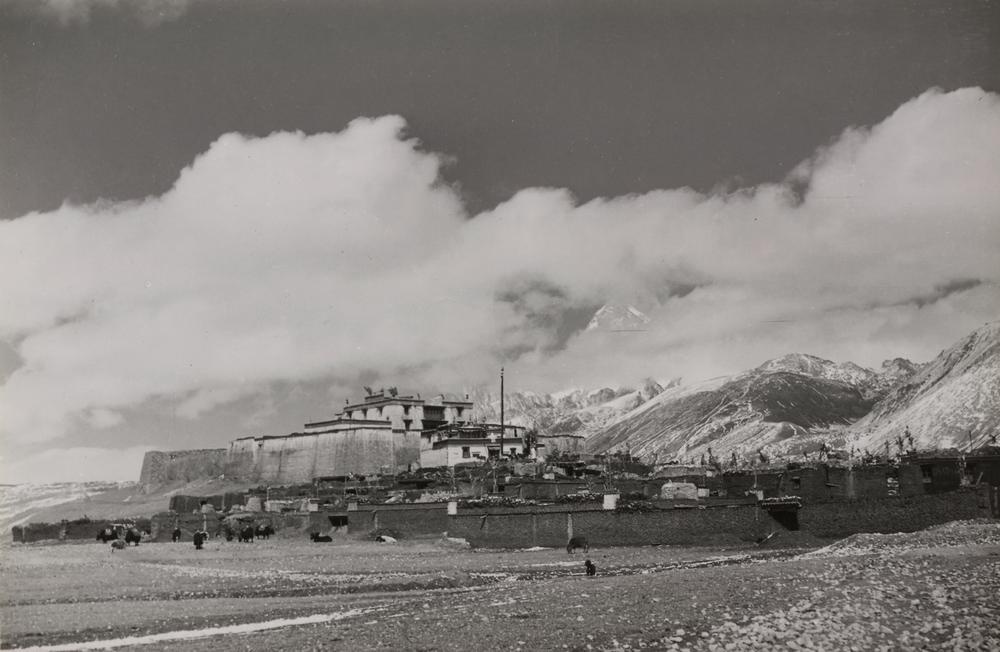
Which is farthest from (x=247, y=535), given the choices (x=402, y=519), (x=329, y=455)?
(x=329, y=455)

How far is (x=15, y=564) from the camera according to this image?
169ft

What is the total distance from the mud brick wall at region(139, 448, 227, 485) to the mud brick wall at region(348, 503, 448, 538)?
216 ft

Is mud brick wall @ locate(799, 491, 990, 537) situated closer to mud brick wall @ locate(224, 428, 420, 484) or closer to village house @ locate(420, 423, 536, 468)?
village house @ locate(420, 423, 536, 468)

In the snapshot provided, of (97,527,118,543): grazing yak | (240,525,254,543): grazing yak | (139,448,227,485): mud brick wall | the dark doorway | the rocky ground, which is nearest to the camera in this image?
the rocky ground

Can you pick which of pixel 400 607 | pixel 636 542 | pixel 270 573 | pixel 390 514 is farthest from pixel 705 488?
pixel 400 607

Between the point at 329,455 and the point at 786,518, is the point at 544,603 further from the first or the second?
the point at 329,455

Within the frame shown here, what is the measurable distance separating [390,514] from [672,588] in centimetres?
3657

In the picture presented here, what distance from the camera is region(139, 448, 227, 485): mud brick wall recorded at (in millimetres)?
124500

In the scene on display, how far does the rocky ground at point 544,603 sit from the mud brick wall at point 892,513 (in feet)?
32.3

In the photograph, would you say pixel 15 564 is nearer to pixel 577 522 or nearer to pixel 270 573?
pixel 270 573

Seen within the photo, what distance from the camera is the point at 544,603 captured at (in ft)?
89.2

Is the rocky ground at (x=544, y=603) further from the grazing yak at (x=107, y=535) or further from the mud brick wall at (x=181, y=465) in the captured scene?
the mud brick wall at (x=181, y=465)

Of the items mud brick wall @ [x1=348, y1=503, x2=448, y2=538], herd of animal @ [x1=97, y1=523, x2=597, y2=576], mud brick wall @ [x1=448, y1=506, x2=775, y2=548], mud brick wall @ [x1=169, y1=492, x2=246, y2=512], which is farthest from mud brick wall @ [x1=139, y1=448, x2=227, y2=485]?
mud brick wall @ [x1=448, y1=506, x2=775, y2=548]

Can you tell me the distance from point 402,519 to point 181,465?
7693cm
